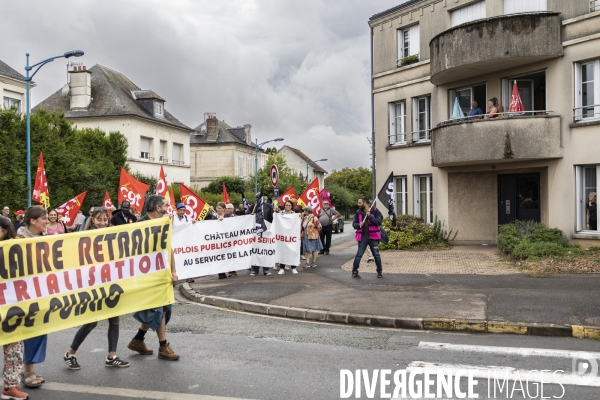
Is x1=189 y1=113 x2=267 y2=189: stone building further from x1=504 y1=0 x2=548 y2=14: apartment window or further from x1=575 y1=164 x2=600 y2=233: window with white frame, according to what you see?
x1=575 y1=164 x2=600 y2=233: window with white frame

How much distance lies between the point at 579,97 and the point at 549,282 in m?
7.94

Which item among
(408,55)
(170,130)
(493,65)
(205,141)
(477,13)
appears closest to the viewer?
(493,65)

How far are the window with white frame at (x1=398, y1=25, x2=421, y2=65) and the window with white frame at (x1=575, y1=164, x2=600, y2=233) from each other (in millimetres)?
8553

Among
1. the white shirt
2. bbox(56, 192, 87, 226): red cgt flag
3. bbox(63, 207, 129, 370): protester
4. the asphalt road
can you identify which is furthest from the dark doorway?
bbox(63, 207, 129, 370): protester

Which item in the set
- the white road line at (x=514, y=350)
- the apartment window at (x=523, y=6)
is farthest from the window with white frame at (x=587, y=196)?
the white road line at (x=514, y=350)

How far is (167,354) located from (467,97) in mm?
17874

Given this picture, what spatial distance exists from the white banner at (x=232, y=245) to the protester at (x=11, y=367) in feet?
25.0

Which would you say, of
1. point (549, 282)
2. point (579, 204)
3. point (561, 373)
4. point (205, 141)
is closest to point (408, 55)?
point (579, 204)

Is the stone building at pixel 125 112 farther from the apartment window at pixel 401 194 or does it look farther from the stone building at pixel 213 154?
the apartment window at pixel 401 194

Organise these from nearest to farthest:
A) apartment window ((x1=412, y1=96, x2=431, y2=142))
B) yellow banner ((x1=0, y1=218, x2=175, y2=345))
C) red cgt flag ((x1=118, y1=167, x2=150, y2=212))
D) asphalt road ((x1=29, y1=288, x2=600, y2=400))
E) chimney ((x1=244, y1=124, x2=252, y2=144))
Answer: asphalt road ((x1=29, y1=288, x2=600, y2=400)) → yellow banner ((x1=0, y1=218, x2=175, y2=345)) → red cgt flag ((x1=118, y1=167, x2=150, y2=212)) → apartment window ((x1=412, y1=96, x2=431, y2=142)) → chimney ((x1=244, y1=124, x2=252, y2=144))

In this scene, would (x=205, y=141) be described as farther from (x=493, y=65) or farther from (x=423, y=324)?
(x=423, y=324)

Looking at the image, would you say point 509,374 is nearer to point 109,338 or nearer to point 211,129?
point 109,338

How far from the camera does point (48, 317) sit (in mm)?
6281

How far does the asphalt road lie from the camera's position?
19.1 feet
